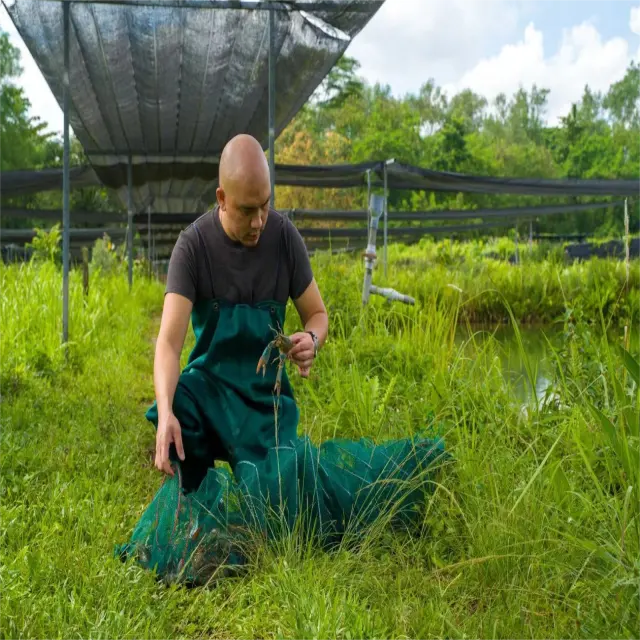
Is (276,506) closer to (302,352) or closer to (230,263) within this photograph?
(302,352)

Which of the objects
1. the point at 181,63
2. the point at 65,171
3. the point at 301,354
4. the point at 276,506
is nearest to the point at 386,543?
the point at 276,506

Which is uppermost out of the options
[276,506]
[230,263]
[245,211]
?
[245,211]

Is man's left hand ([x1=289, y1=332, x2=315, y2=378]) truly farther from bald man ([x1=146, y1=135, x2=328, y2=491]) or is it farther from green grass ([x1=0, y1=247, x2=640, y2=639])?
green grass ([x1=0, y1=247, x2=640, y2=639])

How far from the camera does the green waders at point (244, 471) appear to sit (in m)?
2.04

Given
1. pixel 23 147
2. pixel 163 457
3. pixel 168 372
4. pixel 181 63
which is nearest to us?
pixel 163 457

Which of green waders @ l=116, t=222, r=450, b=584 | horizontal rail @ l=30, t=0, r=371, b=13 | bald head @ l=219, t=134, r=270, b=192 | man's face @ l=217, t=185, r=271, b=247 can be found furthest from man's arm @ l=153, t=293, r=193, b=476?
horizontal rail @ l=30, t=0, r=371, b=13

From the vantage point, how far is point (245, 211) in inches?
82.6

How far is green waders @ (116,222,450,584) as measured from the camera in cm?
204

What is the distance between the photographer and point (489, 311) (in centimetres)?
877

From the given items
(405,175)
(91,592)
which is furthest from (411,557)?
(405,175)

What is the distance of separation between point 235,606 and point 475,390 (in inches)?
63.9

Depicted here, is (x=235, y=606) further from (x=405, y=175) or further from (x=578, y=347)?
(x=405, y=175)

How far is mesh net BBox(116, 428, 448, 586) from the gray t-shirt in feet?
1.54

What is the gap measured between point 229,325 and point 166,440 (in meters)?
0.42
